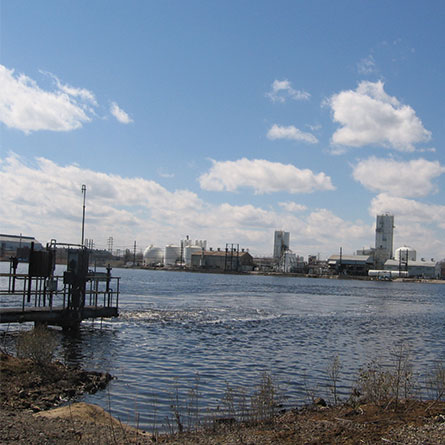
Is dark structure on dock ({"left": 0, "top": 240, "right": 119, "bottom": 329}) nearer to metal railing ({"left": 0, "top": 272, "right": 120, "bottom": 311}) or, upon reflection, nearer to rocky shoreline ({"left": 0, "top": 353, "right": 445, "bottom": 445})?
metal railing ({"left": 0, "top": 272, "right": 120, "bottom": 311})

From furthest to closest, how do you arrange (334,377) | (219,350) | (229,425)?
(219,350), (334,377), (229,425)

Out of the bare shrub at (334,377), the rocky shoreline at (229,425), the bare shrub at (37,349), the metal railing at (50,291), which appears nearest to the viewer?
the rocky shoreline at (229,425)

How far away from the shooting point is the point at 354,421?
13.8m

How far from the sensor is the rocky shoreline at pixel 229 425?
12109mm

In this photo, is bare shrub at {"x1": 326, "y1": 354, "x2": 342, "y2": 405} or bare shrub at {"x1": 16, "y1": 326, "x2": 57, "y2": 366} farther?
bare shrub at {"x1": 16, "y1": 326, "x2": 57, "y2": 366}

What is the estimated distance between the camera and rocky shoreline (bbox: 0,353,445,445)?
39.7 ft

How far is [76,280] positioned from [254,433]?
24.6 metres

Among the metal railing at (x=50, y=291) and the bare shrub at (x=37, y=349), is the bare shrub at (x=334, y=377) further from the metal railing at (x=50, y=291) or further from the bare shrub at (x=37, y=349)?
the metal railing at (x=50, y=291)

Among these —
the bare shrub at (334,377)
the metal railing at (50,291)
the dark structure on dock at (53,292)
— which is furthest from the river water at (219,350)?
the metal railing at (50,291)

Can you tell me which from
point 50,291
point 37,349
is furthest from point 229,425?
point 50,291

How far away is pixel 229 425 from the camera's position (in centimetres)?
1417

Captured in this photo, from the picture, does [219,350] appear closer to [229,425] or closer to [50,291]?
[50,291]

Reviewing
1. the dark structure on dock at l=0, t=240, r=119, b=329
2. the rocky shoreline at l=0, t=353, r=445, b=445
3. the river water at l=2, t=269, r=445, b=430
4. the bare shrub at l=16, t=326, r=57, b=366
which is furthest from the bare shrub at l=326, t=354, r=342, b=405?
the dark structure on dock at l=0, t=240, r=119, b=329

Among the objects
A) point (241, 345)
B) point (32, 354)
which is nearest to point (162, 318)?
point (241, 345)
